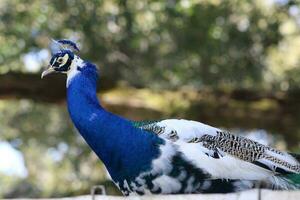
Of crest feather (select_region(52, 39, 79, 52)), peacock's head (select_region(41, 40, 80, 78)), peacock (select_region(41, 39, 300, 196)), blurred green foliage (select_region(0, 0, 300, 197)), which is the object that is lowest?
peacock (select_region(41, 39, 300, 196))

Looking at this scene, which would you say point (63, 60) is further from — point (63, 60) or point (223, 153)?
point (223, 153)

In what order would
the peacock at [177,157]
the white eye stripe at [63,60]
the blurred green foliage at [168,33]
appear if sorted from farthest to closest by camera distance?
1. the blurred green foliage at [168,33]
2. the white eye stripe at [63,60]
3. the peacock at [177,157]

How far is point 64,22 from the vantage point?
21.8ft

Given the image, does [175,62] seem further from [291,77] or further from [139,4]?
[291,77]

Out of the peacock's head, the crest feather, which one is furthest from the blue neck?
the crest feather

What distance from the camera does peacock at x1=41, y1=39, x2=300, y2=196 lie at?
272 cm

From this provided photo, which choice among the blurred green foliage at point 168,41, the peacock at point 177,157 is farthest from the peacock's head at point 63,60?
the blurred green foliage at point 168,41

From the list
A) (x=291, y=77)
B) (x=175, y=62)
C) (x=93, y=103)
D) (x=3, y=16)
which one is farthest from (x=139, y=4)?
(x=93, y=103)

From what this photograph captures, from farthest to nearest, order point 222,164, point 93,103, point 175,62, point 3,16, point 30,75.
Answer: point 175,62 → point 3,16 → point 30,75 → point 93,103 → point 222,164

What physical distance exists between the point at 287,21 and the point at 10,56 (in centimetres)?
324

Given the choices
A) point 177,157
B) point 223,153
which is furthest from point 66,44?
point 223,153

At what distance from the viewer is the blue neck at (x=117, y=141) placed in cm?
276

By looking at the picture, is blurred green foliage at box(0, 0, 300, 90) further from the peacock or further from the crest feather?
the peacock

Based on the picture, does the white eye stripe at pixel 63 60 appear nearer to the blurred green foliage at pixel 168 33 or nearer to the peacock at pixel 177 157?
the peacock at pixel 177 157
